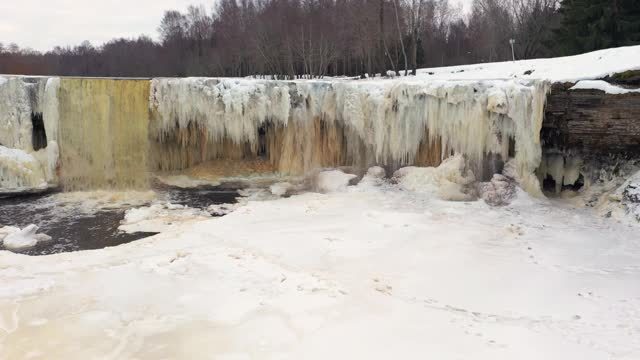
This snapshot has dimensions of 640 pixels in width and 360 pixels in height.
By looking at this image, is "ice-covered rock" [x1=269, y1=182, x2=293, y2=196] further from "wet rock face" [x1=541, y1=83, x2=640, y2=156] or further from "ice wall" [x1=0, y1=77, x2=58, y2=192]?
"wet rock face" [x1=541, y1=83, x2=640, y2=156]

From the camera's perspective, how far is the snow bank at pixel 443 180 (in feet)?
36.5

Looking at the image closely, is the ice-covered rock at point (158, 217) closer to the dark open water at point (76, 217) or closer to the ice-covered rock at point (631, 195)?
the dark open water at point (76, 217)

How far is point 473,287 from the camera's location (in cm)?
654

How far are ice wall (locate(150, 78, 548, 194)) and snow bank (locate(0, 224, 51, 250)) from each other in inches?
178

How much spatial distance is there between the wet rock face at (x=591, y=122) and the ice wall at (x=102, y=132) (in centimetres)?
983

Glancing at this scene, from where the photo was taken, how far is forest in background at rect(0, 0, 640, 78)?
25406mm

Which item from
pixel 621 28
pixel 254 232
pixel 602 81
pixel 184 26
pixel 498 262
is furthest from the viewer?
pixel 184 26

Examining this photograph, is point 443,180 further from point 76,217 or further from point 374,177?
point 76,217

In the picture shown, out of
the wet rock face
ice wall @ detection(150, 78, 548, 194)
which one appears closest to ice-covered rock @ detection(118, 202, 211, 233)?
ice wall @ detection(150, 78, 548, 194)

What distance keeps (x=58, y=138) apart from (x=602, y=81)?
12808mm

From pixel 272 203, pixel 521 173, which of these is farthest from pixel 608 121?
pixel 272 203

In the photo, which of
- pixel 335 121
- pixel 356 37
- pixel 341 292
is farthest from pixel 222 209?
pixel 356 37

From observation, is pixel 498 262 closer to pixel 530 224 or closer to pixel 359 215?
pixel 530 224

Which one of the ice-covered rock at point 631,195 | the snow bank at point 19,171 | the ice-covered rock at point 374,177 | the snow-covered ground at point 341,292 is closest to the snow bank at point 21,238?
the snow-covered ground at point 341,292
